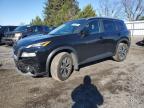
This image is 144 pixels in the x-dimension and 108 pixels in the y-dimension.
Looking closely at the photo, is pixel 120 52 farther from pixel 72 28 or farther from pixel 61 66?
pixel 61 66

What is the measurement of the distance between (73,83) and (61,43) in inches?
47.2

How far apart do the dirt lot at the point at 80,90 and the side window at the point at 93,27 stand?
1.37m

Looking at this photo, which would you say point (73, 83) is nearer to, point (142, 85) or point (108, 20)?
point (142, 85)

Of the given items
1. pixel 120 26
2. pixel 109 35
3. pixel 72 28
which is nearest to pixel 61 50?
pixel 72 28

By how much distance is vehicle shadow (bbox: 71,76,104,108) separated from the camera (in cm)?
473

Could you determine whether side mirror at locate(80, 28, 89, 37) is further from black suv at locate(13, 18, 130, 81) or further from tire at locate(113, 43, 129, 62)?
tire at locate(113, 43, 129, 62)

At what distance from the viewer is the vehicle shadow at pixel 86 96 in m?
4.73

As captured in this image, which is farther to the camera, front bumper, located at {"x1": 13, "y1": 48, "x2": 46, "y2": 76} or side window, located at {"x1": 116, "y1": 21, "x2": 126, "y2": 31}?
side window, located at {"x1": 116, "y1": 21, "x2": 126, "y2": 31}

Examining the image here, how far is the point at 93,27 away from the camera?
24.6 feet

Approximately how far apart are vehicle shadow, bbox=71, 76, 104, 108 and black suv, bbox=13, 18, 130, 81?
2.85ft

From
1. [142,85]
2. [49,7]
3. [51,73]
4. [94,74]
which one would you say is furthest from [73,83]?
[49,7]

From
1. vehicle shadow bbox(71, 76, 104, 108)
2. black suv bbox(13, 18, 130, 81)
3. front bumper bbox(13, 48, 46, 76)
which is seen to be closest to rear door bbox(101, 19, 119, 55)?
black suv bbox(13, 18, 130, 81)

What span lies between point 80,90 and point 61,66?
41.8 inches

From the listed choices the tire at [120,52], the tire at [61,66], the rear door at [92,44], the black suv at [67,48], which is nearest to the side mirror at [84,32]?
the black suv at [67,48]
